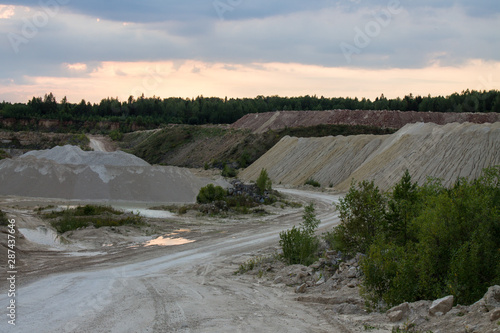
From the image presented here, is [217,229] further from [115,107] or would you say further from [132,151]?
[115,107]

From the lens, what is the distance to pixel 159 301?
10242mm

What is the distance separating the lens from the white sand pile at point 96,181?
3334 centimetres

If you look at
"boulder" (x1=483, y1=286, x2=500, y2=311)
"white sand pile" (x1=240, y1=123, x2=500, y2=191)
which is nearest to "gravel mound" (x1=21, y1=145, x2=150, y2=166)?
"white sand pile" (x1=240, y1=123, x2=500, y2=191)

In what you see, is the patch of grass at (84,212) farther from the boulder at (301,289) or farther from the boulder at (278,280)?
the boulder at (301,289)

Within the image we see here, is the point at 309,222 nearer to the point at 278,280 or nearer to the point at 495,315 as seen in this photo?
the point at 278,280

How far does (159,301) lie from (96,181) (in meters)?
25.5

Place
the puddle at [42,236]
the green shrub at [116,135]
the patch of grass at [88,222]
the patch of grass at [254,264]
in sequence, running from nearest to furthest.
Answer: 1. the patch of grass at [254,264]
2. the puddle at [42,236]
3. the patch of grass at [88,222]
4. the green shrub at [116,135]

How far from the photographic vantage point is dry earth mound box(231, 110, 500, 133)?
69.1 m

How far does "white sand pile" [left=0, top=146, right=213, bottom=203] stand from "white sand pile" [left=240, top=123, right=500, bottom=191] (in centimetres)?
1396

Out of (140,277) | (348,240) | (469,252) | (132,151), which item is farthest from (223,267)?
(132,151)

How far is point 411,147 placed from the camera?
40.4 m

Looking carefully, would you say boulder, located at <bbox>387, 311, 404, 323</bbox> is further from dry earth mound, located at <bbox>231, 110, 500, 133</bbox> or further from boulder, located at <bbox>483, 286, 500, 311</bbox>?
dry earth mound, located at <bbox>231, 110, 500, 133</bbox>

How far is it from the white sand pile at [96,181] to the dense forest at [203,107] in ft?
210

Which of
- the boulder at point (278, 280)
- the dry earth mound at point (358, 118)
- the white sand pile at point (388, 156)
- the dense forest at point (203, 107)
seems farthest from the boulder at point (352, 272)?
the dense forest at point (203, 107)
